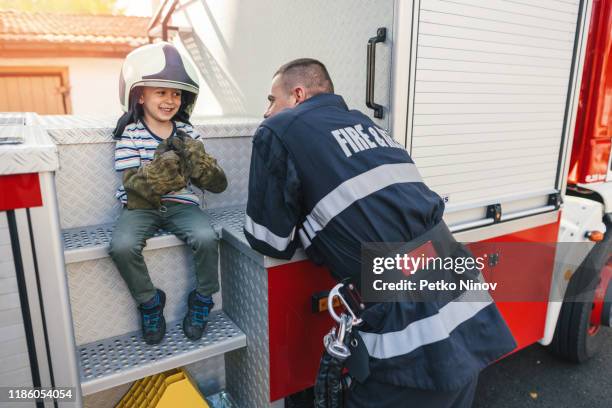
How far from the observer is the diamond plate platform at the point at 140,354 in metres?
1.67

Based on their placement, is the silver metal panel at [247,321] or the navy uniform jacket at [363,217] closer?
the navy uniform jacket at [363,217]

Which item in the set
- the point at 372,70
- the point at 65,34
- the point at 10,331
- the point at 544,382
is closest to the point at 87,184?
the point at 10,331

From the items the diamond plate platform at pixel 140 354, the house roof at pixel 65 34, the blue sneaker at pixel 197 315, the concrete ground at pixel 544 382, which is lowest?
the concrete ground at pixel 544 382

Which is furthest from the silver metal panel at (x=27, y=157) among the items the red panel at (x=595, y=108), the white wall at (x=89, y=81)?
the white wall at (x=89, y=81)

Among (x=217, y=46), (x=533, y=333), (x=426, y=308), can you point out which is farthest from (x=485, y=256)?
(x=217, y=46)

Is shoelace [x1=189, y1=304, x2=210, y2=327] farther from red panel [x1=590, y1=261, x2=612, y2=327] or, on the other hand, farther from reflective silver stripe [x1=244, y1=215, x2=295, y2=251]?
red panel [x1=590, y1=261, x2=612, y2=327]

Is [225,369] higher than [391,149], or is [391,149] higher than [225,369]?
[391,149]

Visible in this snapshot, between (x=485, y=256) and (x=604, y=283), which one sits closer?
(x=485, y=256)

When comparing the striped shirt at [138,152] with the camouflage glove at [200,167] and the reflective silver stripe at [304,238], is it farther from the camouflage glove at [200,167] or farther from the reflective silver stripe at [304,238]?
the reflective silver stripe at [304,238]

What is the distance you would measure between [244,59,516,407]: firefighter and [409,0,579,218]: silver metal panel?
490 millimetres

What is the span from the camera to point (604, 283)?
2965mm

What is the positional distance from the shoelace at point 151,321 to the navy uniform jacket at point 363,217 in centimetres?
57

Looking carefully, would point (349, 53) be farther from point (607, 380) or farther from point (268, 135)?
point (607, 380)

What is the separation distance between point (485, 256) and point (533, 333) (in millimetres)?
760
